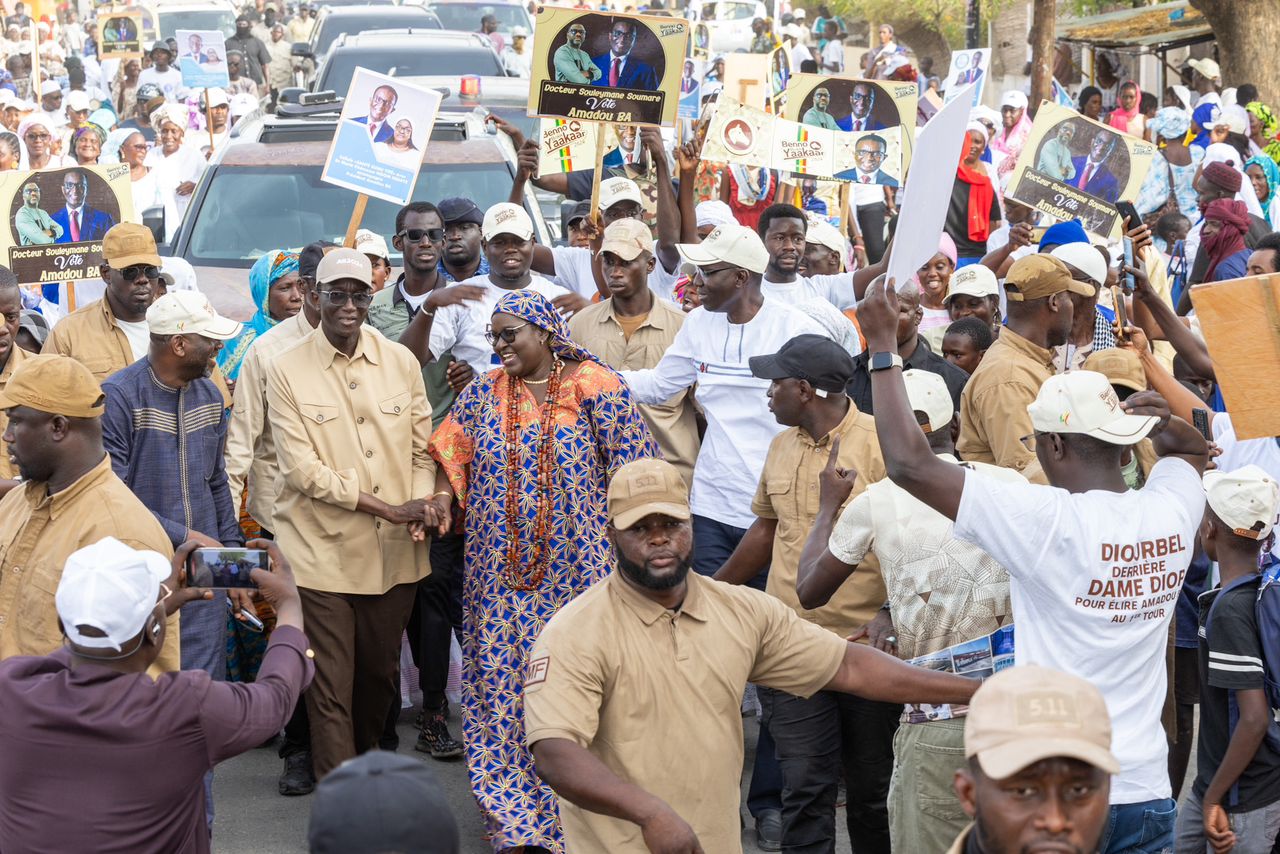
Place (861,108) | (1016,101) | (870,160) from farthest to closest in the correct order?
1. (1016,101)
2. (861,108)
3. (870,160)

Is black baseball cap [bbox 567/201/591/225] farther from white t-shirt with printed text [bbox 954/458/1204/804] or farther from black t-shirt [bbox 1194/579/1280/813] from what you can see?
white t-shirt with printed text [bbox 954/458/1204/804]

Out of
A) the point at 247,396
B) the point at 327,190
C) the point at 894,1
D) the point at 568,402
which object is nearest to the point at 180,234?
the point at 327,190

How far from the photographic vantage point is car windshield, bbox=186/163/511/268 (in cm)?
986

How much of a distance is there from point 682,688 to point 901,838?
1.02 metres

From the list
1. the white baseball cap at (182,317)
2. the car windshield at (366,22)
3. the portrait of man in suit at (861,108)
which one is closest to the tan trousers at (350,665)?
the white baseball cap at (182,317)

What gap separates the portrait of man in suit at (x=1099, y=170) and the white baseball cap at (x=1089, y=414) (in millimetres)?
4705

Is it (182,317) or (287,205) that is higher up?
(182,317)

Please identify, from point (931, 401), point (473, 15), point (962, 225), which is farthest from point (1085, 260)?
point (473, 15)

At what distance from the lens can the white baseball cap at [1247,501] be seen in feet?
16.8

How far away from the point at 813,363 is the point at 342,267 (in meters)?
2.00

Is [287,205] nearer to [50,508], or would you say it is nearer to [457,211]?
[457,211]

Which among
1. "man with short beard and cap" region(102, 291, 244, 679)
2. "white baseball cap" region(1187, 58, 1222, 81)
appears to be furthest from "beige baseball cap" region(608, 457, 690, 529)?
"white baseball cap" region(1187, 58, 1222, 81)

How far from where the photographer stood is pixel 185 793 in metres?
3.86

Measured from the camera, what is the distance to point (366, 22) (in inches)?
789
